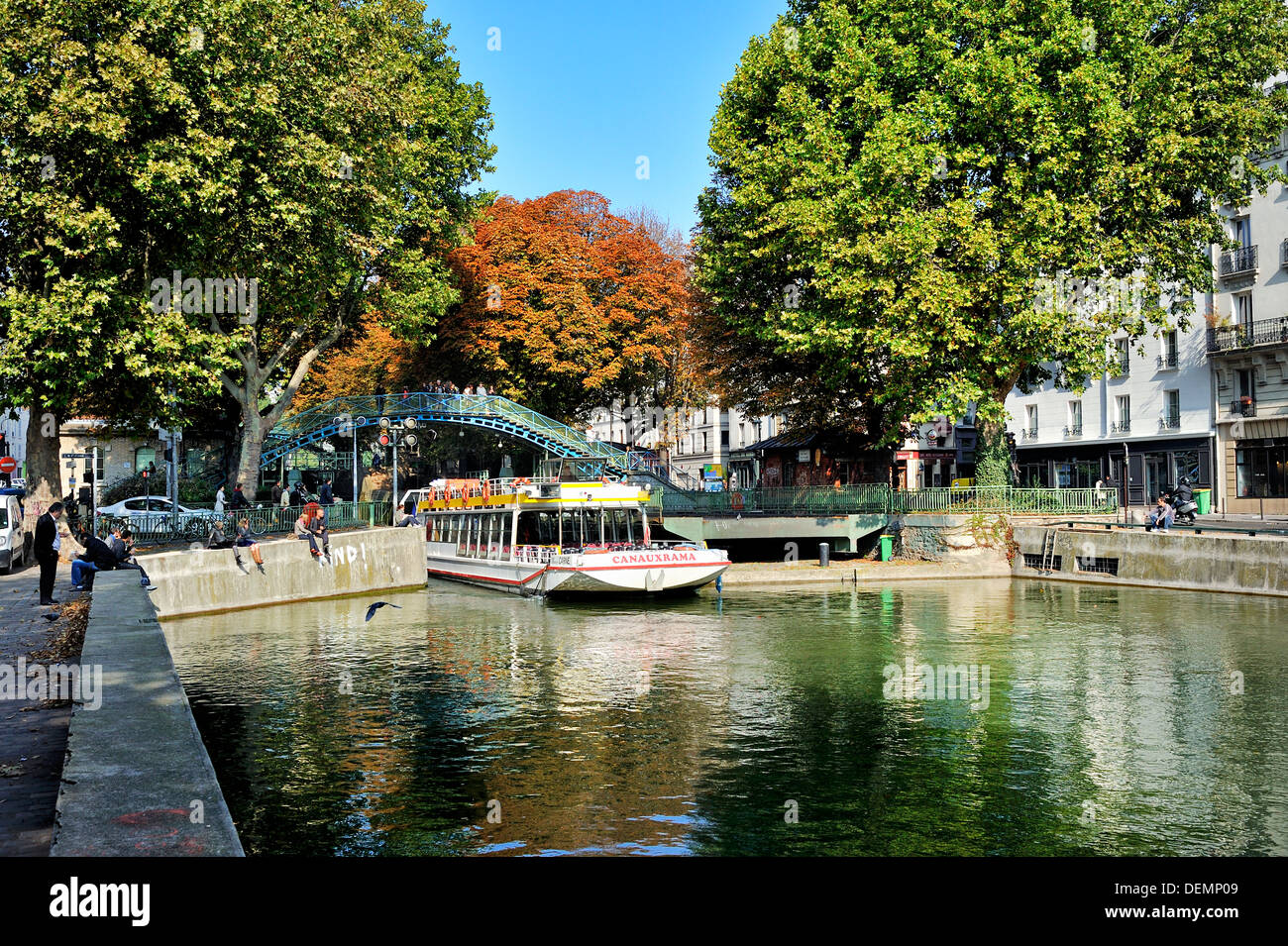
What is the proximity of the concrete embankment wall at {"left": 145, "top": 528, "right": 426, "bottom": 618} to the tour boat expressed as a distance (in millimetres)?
2945

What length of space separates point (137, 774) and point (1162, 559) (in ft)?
106

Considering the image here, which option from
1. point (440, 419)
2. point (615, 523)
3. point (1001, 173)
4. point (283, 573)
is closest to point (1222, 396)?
point (1001, 173)

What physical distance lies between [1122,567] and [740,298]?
680 inches

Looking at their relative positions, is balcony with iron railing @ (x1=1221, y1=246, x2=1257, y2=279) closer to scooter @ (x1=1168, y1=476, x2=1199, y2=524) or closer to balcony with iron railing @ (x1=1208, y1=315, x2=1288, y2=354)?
balcony with iron railing @ (x1=1208, y1=315, x2=1288, y2=354)

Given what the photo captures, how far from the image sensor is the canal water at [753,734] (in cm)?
1014

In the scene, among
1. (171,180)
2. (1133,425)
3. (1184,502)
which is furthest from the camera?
(1133,425)

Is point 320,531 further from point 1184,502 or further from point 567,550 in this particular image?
point 1184,502

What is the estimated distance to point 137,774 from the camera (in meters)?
5.93

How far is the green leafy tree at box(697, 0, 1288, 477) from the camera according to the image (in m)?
33.1

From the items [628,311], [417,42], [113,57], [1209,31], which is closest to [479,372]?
[628,311]

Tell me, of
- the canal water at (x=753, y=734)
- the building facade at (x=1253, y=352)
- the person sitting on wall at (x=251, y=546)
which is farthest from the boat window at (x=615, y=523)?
the building facade at (x=1253, y=352)

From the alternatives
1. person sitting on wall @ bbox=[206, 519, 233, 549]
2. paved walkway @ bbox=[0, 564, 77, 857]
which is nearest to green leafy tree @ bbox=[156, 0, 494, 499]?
person sitting on wall @ bbox=[206, 519, 233, 549]

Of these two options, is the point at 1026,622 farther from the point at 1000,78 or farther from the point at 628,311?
the point at 628,311
